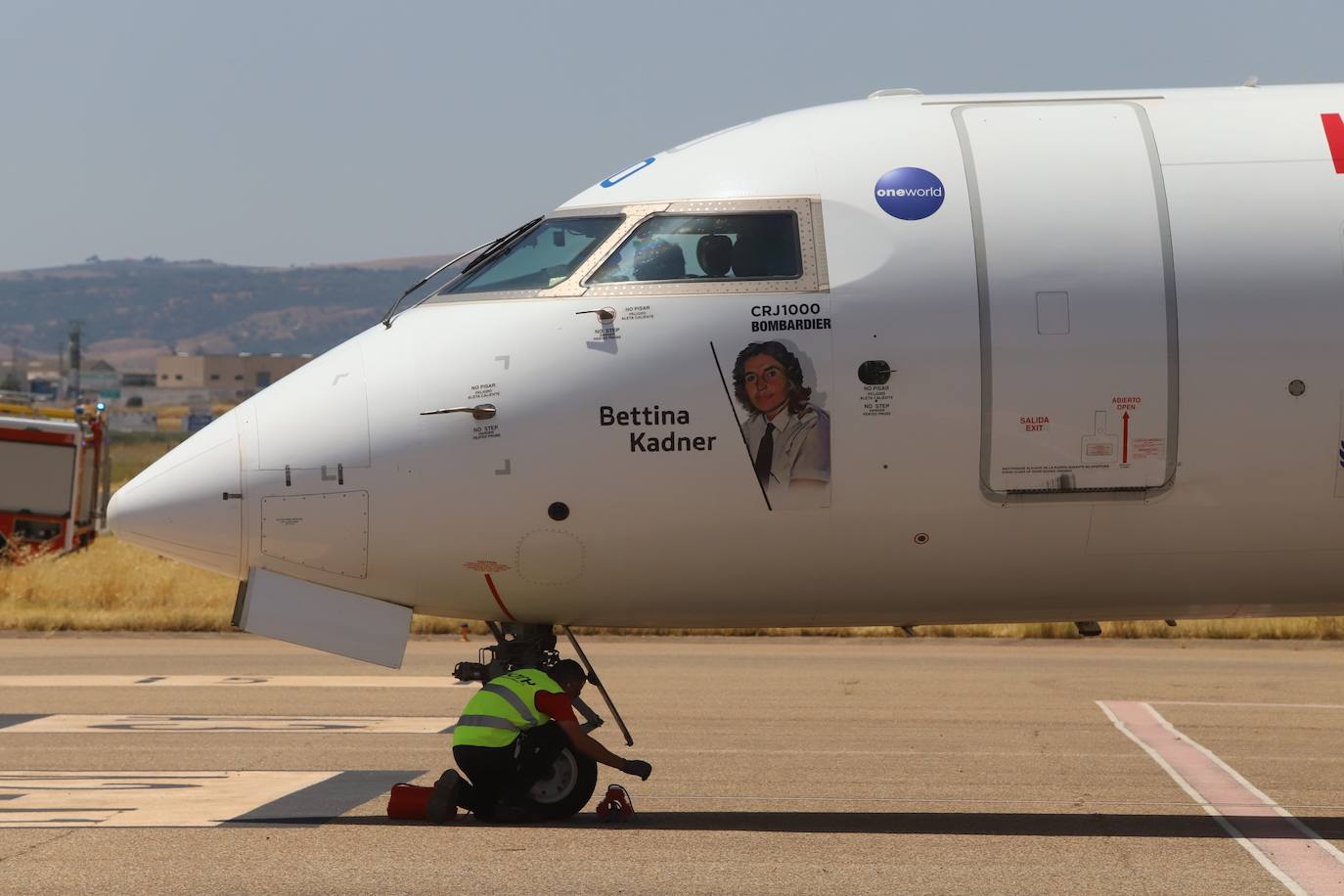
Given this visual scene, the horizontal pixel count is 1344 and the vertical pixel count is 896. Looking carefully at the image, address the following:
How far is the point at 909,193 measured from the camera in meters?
11.0

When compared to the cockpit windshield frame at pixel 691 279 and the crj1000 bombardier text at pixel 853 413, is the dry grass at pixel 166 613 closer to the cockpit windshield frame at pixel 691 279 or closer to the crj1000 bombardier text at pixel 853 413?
the crj1000 bombardier text at pixel 853 413

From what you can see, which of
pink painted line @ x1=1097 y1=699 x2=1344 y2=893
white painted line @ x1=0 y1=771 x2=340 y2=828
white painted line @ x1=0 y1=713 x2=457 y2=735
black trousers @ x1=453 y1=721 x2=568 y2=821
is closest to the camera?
pink painted line @ x1=1097 y1=699 x2=1344 y2=893

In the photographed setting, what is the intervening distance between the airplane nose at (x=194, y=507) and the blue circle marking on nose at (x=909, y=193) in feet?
14.0

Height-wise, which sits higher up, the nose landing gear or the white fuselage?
the white fuselage

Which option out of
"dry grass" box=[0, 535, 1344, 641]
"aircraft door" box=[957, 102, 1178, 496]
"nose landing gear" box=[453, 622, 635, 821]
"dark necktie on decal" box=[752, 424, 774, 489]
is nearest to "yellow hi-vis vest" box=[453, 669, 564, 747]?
"nose landing gear" box=[453, 622, 635, 821]

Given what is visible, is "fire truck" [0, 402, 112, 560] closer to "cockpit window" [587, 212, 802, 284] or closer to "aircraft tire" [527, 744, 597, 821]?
"aircraft tire" [527, 744, 597, 821]

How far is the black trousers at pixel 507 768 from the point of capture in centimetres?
1132

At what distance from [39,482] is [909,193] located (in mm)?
25964

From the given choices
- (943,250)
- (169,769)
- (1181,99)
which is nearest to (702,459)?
(943,250)

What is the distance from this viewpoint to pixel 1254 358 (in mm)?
10648

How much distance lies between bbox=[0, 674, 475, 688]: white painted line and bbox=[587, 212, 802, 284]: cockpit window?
934 cm

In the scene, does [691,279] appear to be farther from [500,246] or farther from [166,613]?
[166,613]

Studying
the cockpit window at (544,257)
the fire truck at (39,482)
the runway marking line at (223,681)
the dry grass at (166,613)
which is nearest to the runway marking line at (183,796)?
the cockpit window at (544,257)

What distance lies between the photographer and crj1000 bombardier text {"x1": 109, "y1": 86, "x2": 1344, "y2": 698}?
420 inches
